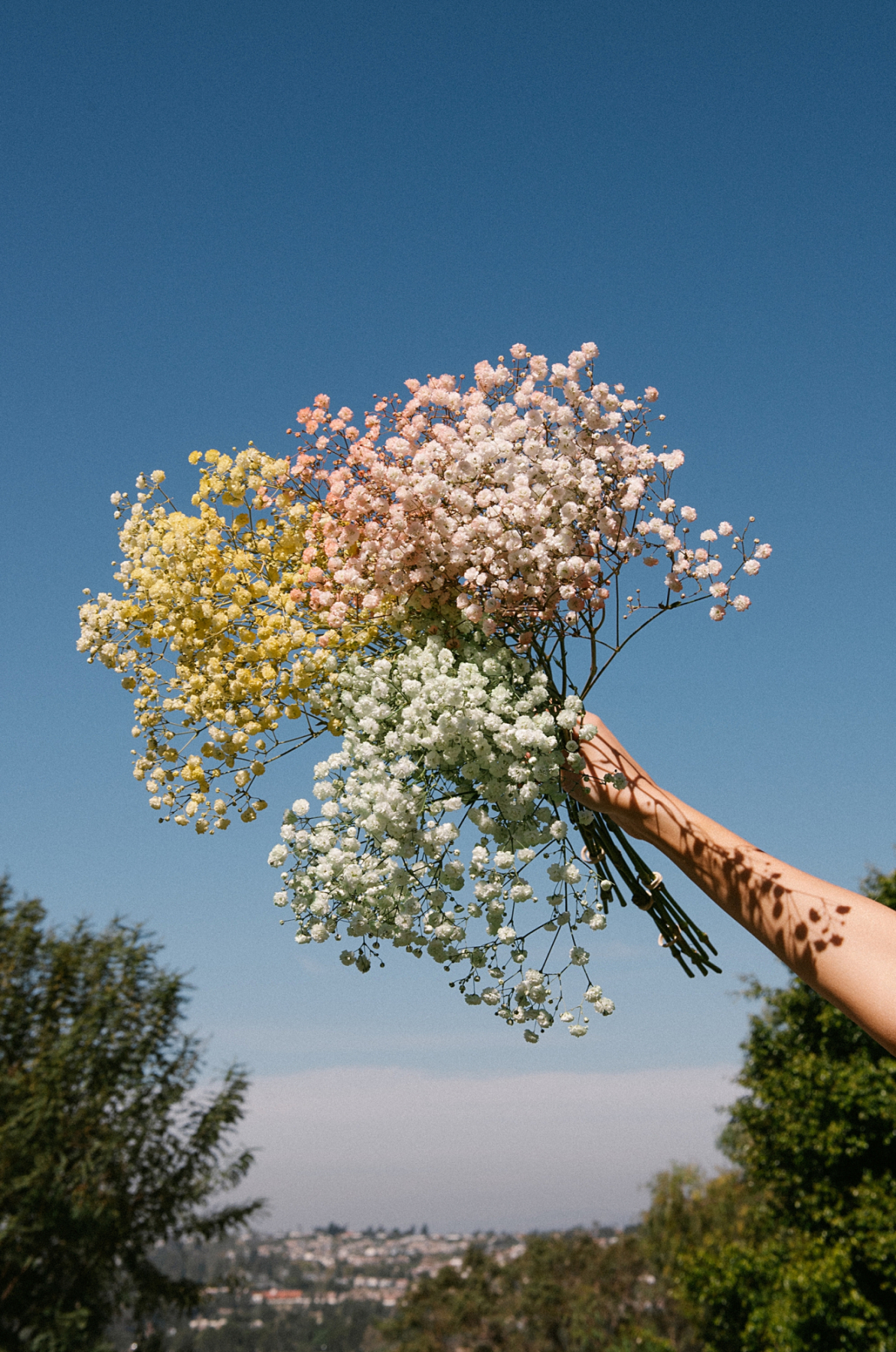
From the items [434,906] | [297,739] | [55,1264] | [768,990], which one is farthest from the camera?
[55,1264]

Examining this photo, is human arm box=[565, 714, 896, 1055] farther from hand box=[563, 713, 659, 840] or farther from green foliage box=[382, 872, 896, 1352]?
green foliage box=[382, 872, 896, 1352]

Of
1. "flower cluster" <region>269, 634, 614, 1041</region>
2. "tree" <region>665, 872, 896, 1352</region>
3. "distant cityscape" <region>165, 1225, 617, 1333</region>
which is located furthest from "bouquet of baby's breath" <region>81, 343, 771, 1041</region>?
"distant cityscape" <region>165, 1225, 617, 1333</region>

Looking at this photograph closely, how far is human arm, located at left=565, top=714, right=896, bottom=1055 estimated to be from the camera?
2.15m

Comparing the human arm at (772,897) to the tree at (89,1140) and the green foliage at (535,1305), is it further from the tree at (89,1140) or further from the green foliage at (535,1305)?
the green foliage at (535,1305)

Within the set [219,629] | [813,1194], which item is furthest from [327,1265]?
[219,629]

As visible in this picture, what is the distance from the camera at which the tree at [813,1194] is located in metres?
13.5

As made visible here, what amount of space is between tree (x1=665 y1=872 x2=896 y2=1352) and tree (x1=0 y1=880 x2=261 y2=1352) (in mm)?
10799

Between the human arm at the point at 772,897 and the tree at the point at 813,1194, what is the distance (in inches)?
522

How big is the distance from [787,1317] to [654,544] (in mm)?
15520

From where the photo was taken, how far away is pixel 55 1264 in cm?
1994

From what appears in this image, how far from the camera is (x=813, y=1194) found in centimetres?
1500

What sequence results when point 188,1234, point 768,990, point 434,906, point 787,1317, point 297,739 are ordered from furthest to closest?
point 188,1234
point 768,990
point 787,1317
point 297,739
point 434,906

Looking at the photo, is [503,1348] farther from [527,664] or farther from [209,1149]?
[527,664]

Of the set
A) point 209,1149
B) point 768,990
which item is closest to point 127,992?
point 209,1149
